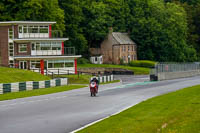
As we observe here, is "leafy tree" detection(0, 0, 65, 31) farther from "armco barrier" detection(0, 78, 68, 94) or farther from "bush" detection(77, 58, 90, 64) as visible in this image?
"armco barrier" detection(0, 78, 68, 94)

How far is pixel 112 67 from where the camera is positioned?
93.8 meters

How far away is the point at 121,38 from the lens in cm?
10731

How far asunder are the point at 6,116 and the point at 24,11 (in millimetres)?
60179

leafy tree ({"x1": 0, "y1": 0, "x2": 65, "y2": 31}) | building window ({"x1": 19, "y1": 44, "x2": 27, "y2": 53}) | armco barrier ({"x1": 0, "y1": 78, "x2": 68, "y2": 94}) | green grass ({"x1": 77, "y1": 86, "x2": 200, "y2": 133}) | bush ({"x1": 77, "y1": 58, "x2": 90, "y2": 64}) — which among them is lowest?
armco barrier ({"x1": 0, "y1": 78, "x2": 68, "y2": 94})

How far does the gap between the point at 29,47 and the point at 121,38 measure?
42564 mm

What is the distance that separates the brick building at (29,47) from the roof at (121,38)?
3696 cm

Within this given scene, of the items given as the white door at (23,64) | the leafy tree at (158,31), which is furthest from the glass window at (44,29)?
the leafy tree at (158,31)

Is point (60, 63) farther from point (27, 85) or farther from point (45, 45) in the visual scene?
point (27, 85)

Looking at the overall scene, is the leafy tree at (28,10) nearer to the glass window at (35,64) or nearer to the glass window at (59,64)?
the glass window at (59,64)

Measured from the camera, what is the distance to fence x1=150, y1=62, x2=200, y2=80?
63.2 metres

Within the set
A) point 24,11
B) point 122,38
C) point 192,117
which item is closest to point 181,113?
point 192,117

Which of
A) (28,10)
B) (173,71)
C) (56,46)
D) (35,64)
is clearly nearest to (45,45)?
(56,46)

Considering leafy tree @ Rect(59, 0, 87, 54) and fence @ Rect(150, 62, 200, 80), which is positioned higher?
leafy tree @ Rect(59, 0, 87, 54)

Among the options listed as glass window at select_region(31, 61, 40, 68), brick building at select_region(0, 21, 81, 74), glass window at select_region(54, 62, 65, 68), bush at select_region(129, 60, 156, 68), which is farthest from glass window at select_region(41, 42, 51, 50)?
bush at select_region(129, 60, 156, 68)
